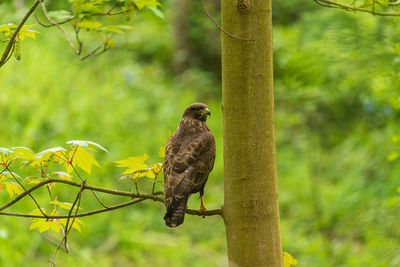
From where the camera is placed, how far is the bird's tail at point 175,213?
2932 millimetres

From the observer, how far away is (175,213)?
294 cm

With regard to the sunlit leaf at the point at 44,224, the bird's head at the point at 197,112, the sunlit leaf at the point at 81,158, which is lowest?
the bird's head at the point at 197,112

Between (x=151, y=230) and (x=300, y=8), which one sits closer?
(x=151, y=230)

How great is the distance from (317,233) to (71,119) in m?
3.42

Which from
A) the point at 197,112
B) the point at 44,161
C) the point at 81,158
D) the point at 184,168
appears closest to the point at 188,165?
the point at 184,168

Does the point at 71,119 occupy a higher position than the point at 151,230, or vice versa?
the point at 71,119

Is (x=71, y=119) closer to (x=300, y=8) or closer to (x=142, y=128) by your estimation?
(x=142, y=128)

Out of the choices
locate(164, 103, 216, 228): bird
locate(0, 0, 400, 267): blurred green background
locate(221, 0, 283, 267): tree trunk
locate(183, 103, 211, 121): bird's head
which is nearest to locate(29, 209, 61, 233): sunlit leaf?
locate(164, 103, 216, 228): bird

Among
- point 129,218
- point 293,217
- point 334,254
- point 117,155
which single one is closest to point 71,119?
point 117,155

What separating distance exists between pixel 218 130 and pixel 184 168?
5.19 m

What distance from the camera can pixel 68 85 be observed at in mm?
7832

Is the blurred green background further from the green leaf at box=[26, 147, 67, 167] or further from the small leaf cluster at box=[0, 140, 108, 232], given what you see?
Answer: the green leaf at box=[26, 147, 67, 167]

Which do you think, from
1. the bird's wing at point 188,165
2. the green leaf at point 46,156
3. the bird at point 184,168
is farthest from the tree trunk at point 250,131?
the bird's wing at point 188,165

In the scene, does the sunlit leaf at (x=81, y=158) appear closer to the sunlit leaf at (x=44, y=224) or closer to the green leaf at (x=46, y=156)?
the green leaf at (x=46, y=156)
